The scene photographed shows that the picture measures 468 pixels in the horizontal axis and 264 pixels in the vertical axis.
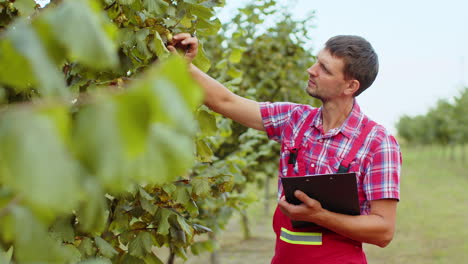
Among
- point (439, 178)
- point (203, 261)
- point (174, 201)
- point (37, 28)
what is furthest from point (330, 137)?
point (439, 178)

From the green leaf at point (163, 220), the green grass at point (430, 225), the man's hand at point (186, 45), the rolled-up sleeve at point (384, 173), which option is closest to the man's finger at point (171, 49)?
the man's hand at point (186, 45)

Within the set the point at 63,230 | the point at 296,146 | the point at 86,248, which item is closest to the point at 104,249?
the point at 86,248

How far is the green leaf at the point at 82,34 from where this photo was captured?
50 cm

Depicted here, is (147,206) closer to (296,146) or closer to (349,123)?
(296,146)

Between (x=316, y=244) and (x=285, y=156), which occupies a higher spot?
(x=285, y=156)

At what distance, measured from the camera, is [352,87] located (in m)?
2.47

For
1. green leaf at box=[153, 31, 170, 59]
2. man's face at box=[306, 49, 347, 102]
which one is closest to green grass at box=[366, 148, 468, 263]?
man's face at box=[306, 49, 347, 102]

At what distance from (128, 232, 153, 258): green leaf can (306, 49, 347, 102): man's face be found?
106 centimetres

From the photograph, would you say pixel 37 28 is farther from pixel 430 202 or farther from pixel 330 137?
pixel 430 202

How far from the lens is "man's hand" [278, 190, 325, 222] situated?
7.01ft

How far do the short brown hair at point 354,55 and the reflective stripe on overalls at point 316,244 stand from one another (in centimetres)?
26

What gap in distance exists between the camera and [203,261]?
7.51 metres

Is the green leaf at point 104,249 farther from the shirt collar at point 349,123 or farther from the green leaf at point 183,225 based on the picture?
the shirt collar at point 349,123

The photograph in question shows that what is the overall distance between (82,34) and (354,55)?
6.86ft
